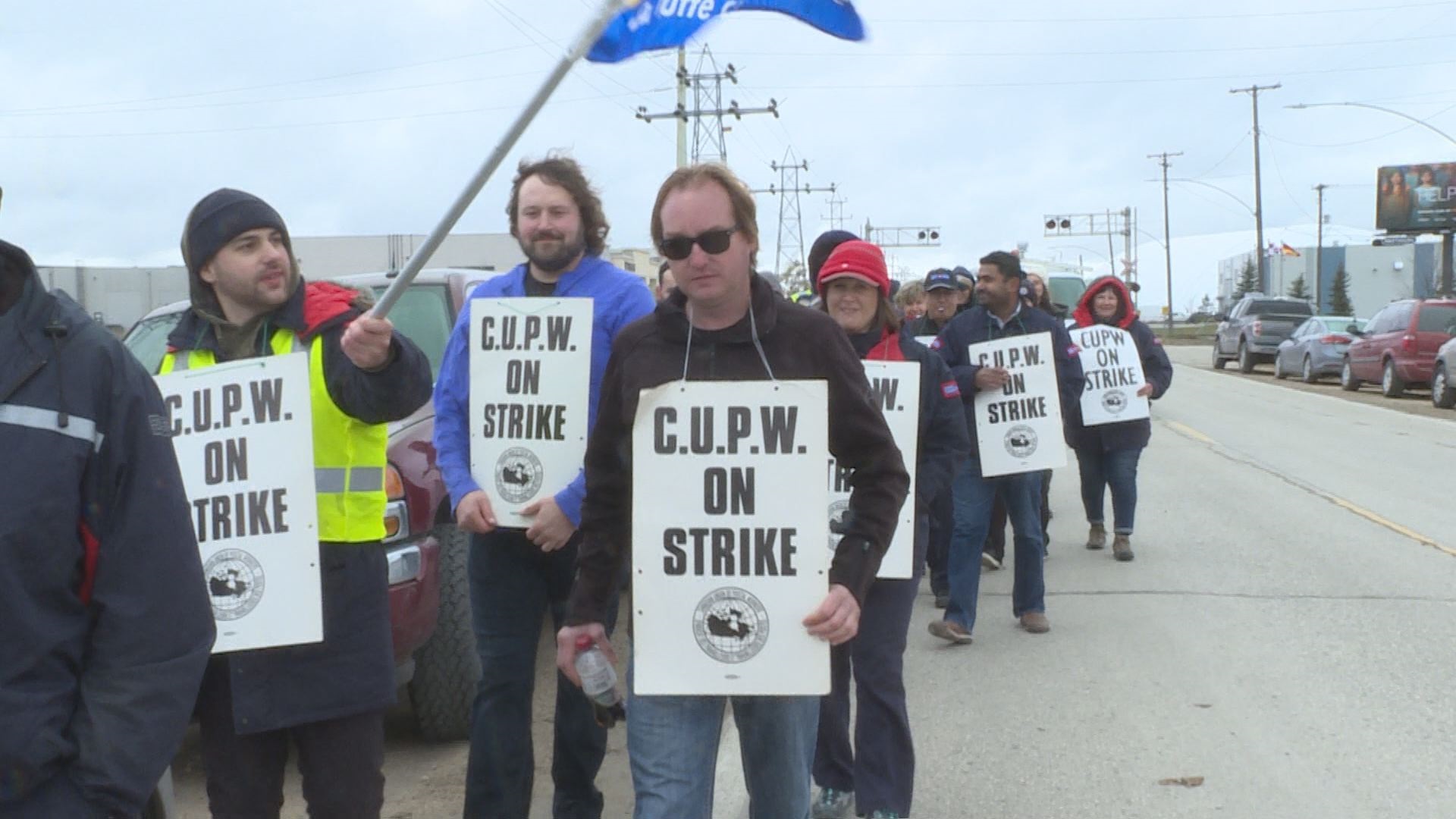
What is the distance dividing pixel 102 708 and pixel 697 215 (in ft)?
5.42

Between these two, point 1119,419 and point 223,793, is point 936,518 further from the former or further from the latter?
point 223,793

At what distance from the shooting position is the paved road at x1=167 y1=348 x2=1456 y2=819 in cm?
543

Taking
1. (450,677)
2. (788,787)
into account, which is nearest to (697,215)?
(788,787)

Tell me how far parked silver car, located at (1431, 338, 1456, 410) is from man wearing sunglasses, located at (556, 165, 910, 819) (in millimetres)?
23304

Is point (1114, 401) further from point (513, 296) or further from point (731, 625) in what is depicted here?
point (731, 625)

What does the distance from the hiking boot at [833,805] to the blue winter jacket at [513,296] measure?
1601 mm

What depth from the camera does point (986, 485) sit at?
7.87 meters

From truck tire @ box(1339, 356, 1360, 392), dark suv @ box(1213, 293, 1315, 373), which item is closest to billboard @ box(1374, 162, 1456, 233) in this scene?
dark suv @ box(1213, 293, 1315, 373)

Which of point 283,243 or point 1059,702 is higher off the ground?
point 283,243

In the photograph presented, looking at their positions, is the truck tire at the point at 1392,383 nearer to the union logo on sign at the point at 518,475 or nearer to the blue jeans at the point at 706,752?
the union logo on sign at the point at 518,475

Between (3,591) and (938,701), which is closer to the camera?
(3,591)

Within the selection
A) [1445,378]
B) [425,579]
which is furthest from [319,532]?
[1445,378]

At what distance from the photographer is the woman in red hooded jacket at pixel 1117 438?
405 inches

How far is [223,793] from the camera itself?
3.52 metres
